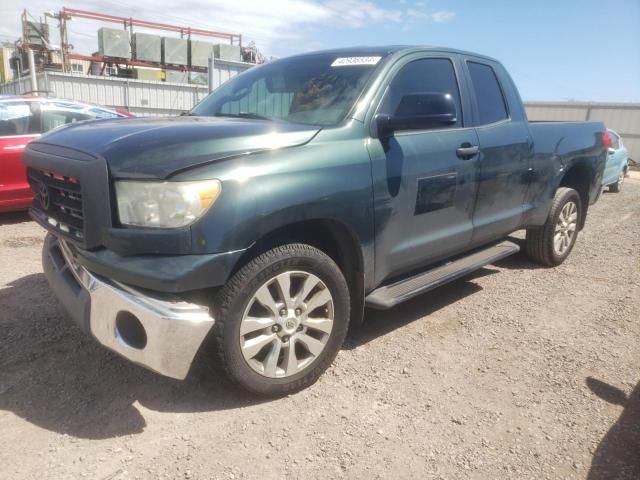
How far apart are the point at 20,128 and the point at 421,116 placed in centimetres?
507

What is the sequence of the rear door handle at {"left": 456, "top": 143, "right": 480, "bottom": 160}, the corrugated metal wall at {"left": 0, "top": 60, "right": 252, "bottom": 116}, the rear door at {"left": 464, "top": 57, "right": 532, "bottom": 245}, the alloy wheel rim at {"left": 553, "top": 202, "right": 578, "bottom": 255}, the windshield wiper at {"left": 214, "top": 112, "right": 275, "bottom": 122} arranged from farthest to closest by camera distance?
the corrugated metal wall at {"left": 0, "top": 60, "right": 252, "bottom": 116} → the alloy wheel rim at {"left": 553, "top": 202, "right": 578, "bottom": 255} → the rear door at {"left": 464, "top": 57, "right": 532, "bottom": 245} → the rear door handle at {"left": 456, "top": 143, "right": 480, "bottom": 160} → the windshield wiper at {"left": 214, "top": 112, "right": 275, "bottom": 122}

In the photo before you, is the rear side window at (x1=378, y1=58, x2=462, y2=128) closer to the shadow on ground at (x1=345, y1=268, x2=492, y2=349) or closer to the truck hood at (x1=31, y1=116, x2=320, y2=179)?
the truck hood at (x1=31, y1=116, x2=320, y2=179)

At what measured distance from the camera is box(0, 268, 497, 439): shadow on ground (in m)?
2.35

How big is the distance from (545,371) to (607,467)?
2.72ft

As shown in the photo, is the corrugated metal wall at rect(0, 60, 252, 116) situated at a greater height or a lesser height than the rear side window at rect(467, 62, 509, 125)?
lesser

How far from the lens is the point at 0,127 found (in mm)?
5559

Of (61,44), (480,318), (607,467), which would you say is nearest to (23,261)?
(480,318)

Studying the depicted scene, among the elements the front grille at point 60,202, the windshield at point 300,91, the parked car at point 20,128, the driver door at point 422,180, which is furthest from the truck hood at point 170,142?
the parked car at point 20,128

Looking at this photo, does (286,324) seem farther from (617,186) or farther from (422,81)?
(617,186)

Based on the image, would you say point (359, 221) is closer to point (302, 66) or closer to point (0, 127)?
point (302, 66)

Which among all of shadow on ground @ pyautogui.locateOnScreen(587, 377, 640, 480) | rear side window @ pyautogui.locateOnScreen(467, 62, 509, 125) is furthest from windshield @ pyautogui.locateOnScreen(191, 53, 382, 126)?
shadow on ground @ pyautogui.locateOnScreen(587, 377, 640, 480)

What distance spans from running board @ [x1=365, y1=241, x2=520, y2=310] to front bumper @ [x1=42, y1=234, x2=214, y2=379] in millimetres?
1107

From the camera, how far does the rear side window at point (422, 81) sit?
2951mm

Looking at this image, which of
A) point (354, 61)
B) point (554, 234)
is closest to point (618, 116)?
point (554, 234)
